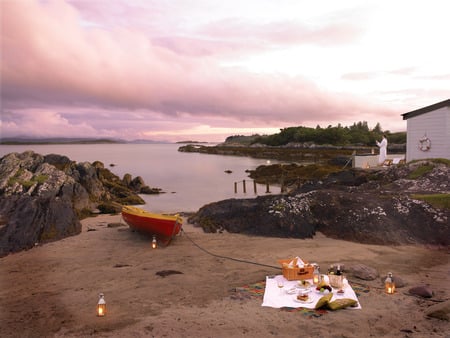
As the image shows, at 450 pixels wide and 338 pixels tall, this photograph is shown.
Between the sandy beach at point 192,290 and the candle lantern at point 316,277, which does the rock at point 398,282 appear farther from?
the candle lantern at point 316,277

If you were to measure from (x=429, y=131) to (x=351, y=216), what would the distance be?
1318cm

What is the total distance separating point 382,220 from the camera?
16.5 m

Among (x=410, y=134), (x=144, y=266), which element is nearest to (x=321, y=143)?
(x=410, y=134)

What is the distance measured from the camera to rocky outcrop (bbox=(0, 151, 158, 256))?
17.6 meters

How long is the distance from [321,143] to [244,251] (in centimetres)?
12443

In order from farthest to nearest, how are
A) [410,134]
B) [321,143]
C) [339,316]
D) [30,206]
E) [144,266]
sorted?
[321,143]
[410,134]
[30,206]
[144,266]
[339,316]

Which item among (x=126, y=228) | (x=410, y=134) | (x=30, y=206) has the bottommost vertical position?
(x=126, y=228)

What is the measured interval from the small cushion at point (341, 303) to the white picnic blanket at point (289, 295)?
17 centimetres

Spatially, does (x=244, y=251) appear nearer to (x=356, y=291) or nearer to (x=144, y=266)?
(x=144, y=266)

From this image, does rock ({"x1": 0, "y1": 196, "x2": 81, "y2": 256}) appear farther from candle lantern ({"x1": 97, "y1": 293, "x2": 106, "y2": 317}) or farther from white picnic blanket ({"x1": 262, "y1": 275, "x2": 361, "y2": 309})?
white picnic blanket ({"x1": 262, "y1": 275, "x2": 361, "y2": 309})

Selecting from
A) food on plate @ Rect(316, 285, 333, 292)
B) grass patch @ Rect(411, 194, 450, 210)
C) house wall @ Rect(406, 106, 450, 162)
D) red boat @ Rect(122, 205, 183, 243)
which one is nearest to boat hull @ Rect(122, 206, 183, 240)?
red boat @ Rect(122, 205, 183, 243)

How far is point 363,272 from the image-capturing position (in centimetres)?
1126

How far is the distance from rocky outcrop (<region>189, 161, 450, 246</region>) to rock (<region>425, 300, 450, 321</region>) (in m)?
6.91

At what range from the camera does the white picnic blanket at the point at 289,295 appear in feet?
30.0
